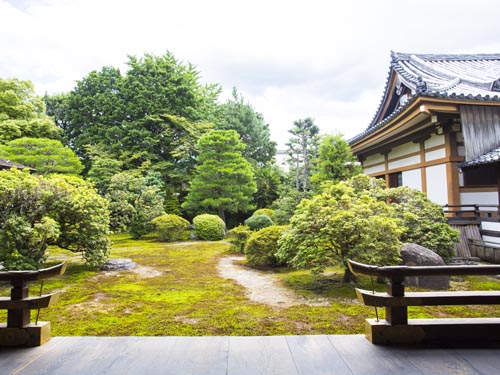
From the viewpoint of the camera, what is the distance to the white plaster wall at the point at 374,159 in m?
11.7

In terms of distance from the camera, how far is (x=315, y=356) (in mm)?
2289

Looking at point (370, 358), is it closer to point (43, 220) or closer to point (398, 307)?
point (398, 307)

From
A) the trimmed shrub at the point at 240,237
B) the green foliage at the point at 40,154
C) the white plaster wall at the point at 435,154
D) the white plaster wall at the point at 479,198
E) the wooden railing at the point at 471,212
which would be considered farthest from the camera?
the green foliage at the point at 40,154

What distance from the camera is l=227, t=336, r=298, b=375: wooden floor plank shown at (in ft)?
6.88

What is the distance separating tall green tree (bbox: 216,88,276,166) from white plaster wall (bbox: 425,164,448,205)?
1383cm

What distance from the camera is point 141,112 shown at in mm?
19156

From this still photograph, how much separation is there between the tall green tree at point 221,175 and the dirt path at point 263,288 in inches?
309

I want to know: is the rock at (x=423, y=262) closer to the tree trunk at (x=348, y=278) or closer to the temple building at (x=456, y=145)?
the tree trunk at (x=348, y=278)

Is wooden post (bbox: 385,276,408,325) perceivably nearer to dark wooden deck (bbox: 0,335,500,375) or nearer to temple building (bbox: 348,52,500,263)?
dark wooden deck (bbox: 0,335,500,375)

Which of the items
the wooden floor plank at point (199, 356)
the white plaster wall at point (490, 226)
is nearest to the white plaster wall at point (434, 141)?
the white plaster wall at point (490, 226)

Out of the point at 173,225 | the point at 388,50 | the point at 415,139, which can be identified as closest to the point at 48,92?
the point at 173,225

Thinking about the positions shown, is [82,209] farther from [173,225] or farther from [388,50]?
[388,50]

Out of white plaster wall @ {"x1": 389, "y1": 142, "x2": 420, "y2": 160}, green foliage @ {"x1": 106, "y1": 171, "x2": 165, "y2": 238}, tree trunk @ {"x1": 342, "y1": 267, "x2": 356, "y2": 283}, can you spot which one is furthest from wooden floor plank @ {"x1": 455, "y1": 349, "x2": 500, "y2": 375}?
green foliage @ {"x1": 106, "y1": 171, "x2": 165, "y2": 238}

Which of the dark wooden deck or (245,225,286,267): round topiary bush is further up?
(245,225,286,267): round topiary bush
